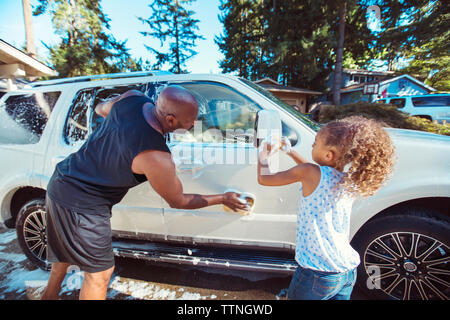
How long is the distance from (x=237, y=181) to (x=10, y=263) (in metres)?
3.07

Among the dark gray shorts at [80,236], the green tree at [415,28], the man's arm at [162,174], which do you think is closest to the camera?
the man's arm at [162,174]

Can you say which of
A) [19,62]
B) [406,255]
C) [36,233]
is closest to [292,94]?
[19,62]

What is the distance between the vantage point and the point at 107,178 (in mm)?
1298

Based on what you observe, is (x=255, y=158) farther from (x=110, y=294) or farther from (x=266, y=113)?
(x=110, y=294)

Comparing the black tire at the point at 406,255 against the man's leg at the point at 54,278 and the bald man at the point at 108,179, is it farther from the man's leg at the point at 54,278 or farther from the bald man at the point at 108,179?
the man's leg at the point at 54,278

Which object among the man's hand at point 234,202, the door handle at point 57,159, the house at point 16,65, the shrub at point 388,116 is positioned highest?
the house at point 16,65

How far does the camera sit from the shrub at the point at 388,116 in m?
7.55

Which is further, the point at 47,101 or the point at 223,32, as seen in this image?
the point at 223,32

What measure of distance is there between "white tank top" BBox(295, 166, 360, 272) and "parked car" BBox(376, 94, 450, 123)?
42.1ft

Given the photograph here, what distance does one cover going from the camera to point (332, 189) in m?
1.12

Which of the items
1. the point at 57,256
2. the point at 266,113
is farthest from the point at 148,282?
the point at 266,113

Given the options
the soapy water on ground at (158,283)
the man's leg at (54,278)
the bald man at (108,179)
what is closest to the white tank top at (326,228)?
the bald man at (108,179)

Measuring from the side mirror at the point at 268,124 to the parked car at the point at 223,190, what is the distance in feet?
1.55

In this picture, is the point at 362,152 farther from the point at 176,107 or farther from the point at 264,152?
the point at 176,107
